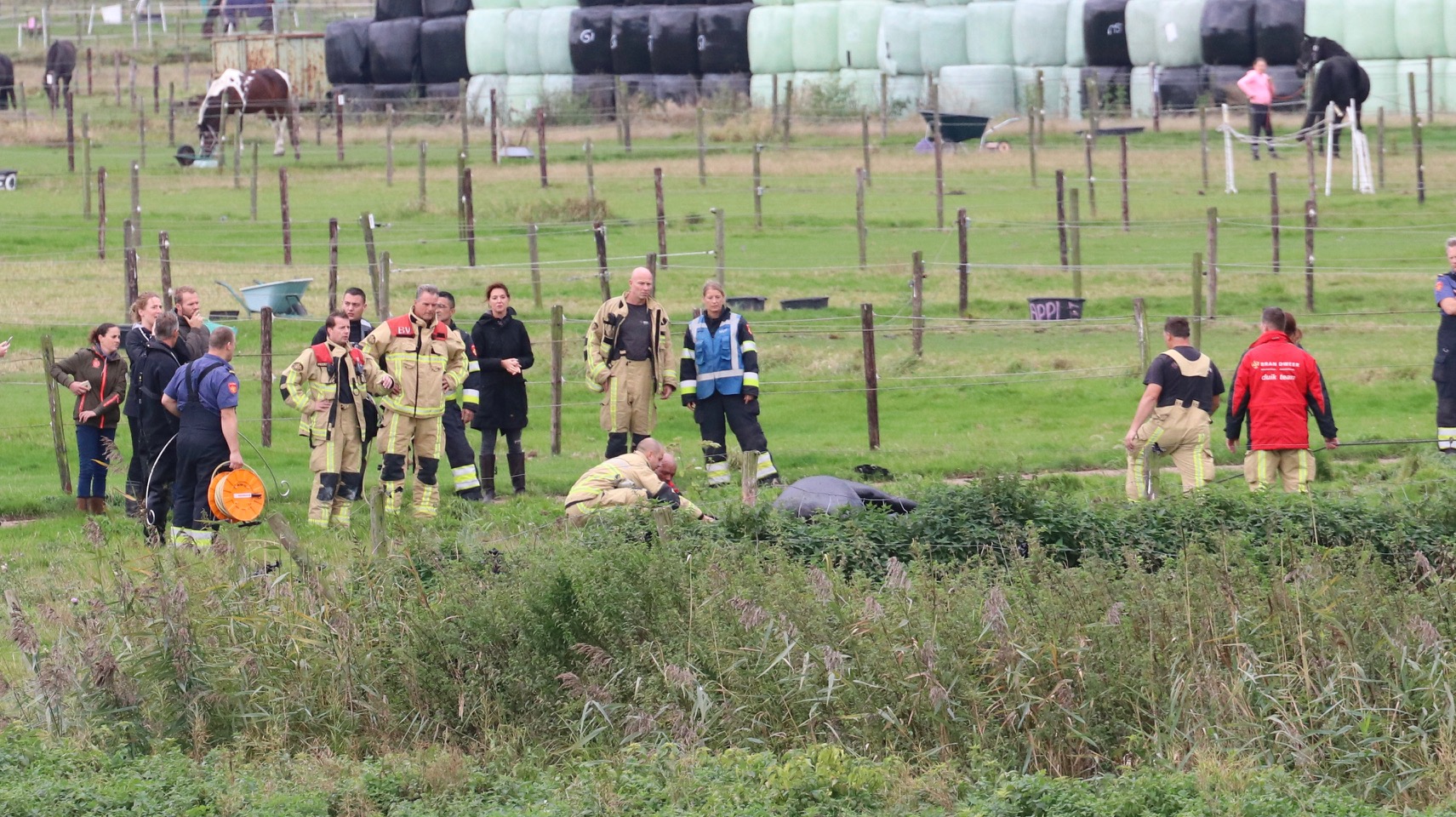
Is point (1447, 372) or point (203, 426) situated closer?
point (203, 426)

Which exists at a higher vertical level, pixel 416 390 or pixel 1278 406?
pixel 416 390

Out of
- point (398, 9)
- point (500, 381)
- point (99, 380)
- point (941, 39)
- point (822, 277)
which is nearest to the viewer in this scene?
point (99, 380)

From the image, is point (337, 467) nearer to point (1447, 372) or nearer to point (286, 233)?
point (1447, 372)

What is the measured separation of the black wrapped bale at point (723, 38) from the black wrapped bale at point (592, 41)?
2.36 m

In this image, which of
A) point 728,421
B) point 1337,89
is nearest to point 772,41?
point 1337,89

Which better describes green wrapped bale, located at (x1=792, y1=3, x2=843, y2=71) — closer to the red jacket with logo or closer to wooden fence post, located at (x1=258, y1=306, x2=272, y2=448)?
wooden fence post, located at (x1=258, y1=306, x2=272, y2=448)

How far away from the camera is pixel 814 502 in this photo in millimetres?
12891

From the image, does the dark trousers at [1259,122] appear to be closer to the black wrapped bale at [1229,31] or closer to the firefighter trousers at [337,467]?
the black wrapped bale at [1229,31]

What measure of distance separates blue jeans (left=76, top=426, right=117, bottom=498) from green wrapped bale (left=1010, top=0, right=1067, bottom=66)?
30.8 meters

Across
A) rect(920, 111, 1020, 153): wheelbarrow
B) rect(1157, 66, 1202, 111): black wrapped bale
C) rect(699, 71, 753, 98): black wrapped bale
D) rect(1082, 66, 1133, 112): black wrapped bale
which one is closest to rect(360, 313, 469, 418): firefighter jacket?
rect(920, 111, 1020, 153): wheelbarrow

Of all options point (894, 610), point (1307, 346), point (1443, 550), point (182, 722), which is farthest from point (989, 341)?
point (182, 722)

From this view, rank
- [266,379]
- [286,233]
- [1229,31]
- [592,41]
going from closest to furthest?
[266,379], [286,233], [1229,31], [592,41]

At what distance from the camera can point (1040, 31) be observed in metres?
42.1

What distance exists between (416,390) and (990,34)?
30908 mm
